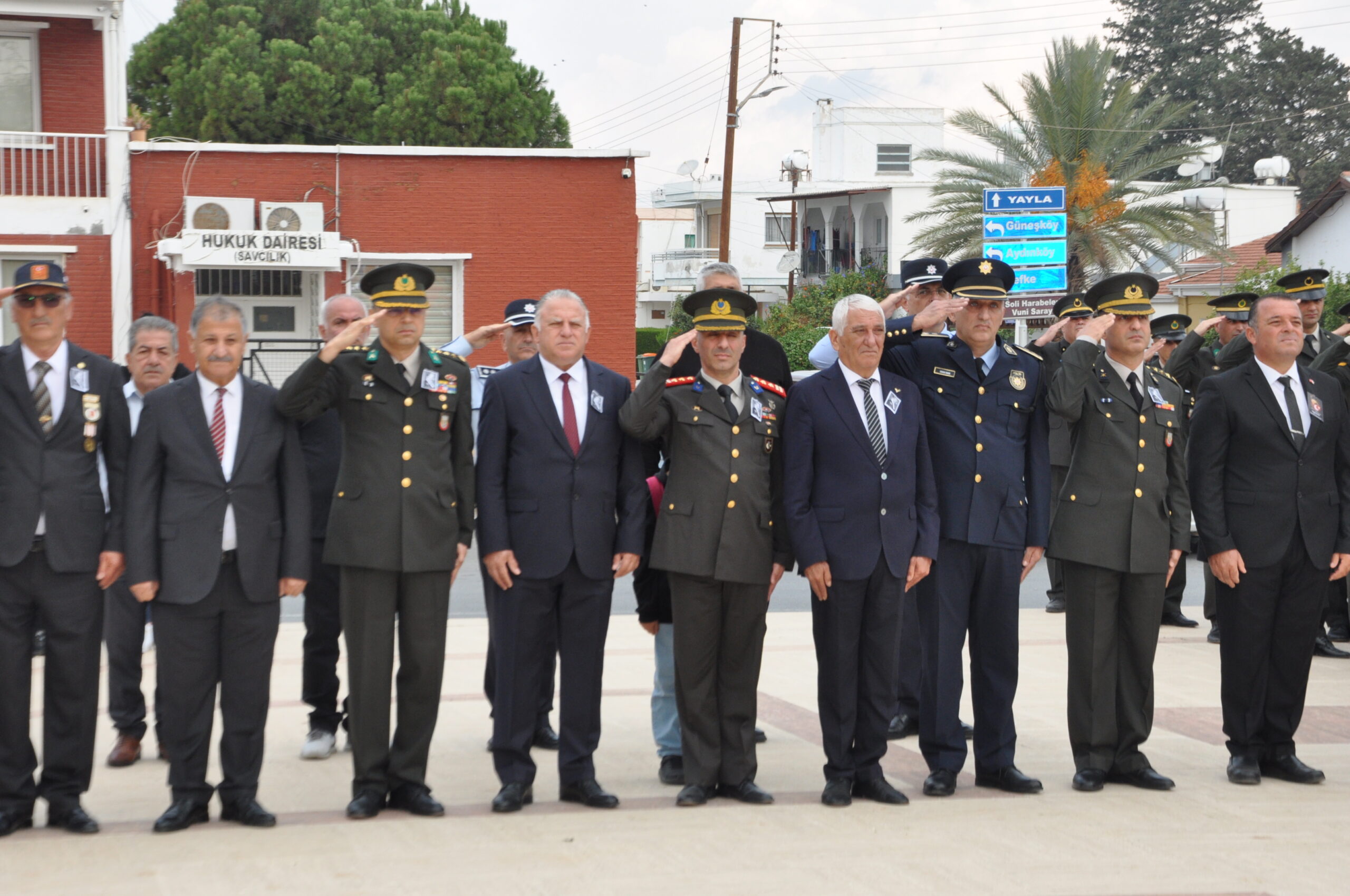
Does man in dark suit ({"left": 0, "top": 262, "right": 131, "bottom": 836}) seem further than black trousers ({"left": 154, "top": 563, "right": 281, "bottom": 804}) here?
No

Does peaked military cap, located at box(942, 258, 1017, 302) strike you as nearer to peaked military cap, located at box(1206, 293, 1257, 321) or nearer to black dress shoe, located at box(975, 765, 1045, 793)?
black dress shoe, located at box(975, 765, 1045, 793)

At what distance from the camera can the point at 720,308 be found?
597 cm

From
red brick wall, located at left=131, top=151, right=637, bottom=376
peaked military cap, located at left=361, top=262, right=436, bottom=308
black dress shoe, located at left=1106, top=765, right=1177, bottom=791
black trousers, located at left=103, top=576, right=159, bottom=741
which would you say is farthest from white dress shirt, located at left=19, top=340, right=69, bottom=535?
red brick wall, located at left=131, top=151, right=637, bottom=376

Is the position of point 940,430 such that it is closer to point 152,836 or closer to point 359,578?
point 359,578

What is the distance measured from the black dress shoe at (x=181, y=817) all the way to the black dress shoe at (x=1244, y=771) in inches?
174

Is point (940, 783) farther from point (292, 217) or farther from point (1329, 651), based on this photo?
point (292, 217)

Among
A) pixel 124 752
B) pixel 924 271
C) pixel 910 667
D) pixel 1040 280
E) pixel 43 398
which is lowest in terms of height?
pixel 124 752

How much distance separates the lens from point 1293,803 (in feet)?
19.8

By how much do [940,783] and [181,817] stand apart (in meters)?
3.08

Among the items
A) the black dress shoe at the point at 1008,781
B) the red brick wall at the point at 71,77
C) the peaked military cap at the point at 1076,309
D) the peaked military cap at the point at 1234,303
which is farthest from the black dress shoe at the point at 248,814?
the red brick wall at the point at 71,77

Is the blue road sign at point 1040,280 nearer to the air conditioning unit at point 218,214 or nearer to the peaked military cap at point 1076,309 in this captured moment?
the peaked military cap at point 1076,309

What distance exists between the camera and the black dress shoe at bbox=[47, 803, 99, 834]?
17.6 feet

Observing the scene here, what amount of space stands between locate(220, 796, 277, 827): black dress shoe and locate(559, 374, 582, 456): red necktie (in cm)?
186

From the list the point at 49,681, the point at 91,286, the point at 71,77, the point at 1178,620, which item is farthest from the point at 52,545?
the point at 71,77
